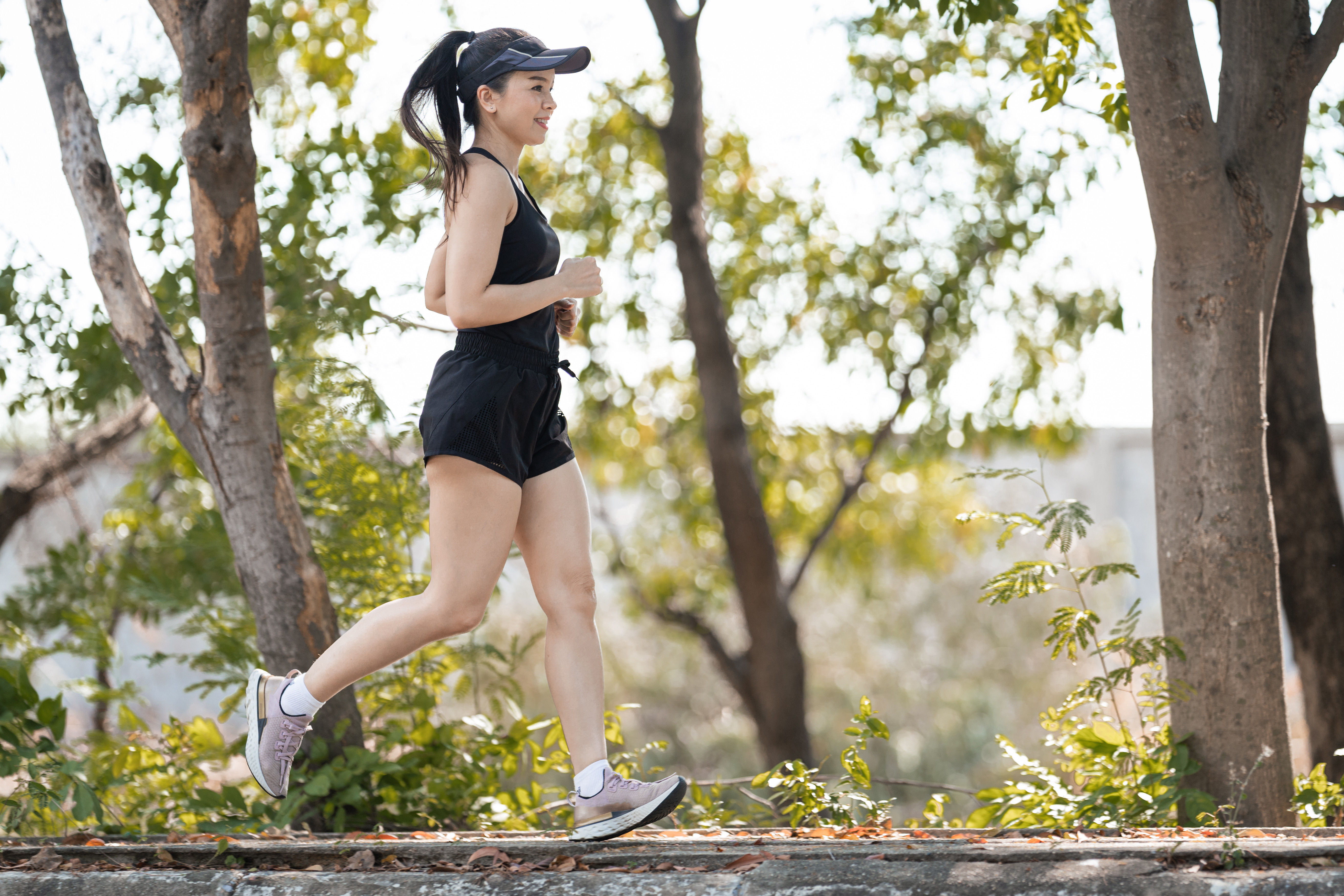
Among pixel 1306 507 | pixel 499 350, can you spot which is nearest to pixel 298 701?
pixel 499 350

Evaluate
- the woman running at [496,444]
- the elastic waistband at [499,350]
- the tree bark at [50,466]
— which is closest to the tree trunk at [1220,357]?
the woman running at [496,444]

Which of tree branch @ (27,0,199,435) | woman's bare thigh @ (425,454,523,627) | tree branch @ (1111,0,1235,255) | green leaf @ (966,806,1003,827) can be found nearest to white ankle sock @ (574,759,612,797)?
woman's bare thigh @ (425,454,523,627)

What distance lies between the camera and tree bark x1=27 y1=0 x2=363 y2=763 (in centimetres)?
329

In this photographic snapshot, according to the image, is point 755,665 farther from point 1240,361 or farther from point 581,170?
point 1240,361

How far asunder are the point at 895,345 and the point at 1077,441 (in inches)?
71.9

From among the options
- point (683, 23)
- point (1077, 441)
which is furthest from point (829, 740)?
point (683, 23)

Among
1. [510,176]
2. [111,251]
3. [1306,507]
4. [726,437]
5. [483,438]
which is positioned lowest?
[1306,507]

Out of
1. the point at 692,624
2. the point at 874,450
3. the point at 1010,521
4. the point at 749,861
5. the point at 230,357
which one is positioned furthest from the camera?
the point at 692,624

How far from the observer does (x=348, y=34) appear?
23.3 ft

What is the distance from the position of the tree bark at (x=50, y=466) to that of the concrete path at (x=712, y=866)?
4424mm

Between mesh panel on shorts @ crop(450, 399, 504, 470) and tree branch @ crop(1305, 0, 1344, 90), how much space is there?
2497 mm

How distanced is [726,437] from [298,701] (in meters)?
4.77

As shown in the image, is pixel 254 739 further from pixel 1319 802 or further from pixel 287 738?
pixel 1319 802

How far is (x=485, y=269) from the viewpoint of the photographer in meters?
2.33
